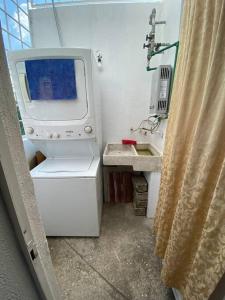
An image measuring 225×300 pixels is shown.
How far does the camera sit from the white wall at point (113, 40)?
1957 millimetres

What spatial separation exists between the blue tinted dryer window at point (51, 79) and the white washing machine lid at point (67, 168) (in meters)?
0.73

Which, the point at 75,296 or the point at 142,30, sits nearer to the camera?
the point at 75,296

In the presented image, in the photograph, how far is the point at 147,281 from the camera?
138 cm

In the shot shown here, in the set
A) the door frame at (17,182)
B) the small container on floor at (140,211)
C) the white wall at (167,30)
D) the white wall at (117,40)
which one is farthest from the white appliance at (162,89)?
the door frame at (17,182)

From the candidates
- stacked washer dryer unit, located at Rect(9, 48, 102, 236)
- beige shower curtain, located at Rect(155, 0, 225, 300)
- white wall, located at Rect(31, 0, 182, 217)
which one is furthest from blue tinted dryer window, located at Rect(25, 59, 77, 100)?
beige shower curtain, located at Rect(155, 0, 225, 300)

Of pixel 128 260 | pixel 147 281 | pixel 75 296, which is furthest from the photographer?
pixel 128 260

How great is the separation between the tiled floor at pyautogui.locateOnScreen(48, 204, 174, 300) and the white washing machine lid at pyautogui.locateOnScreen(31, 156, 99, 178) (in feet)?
2.81

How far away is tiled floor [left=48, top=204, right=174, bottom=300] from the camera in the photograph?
1.30 meters

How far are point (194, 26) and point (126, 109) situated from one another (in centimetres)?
146

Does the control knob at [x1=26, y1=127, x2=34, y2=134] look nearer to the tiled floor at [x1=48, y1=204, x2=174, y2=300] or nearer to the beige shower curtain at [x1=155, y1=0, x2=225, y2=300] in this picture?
the tiled floor at [x1=48, y1=204, x2=174, y2=300]

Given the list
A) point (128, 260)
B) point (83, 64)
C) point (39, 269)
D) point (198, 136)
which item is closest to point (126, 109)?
point (83, 64)

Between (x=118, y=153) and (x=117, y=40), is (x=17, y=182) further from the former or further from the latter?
(x=117, y=40)

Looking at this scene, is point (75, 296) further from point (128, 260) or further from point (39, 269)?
point (39, 269)

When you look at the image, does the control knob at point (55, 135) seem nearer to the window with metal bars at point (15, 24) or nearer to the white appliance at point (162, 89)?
the window with metal bars at point (15, 24)
